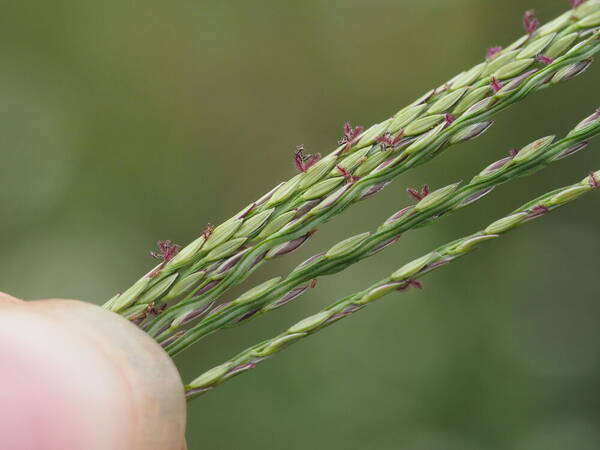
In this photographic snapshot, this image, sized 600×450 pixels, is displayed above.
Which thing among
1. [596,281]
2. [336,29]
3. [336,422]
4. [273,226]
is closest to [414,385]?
[336,422]

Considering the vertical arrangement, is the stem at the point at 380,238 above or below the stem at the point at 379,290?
above

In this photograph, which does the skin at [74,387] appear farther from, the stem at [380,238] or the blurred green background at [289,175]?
the blurred green background at [289,175]

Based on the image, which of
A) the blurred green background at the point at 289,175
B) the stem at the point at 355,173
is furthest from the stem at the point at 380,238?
the blurred green background at the point at 289,175

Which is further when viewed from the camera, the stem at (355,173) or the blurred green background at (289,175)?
the blurred green background at (289,175)

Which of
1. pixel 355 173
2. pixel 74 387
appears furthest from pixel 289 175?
pixel 74 387

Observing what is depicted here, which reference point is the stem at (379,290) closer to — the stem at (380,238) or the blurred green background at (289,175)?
the stem at (380,238)

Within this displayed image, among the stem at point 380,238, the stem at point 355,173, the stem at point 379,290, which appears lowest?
the stem at point 379,290
